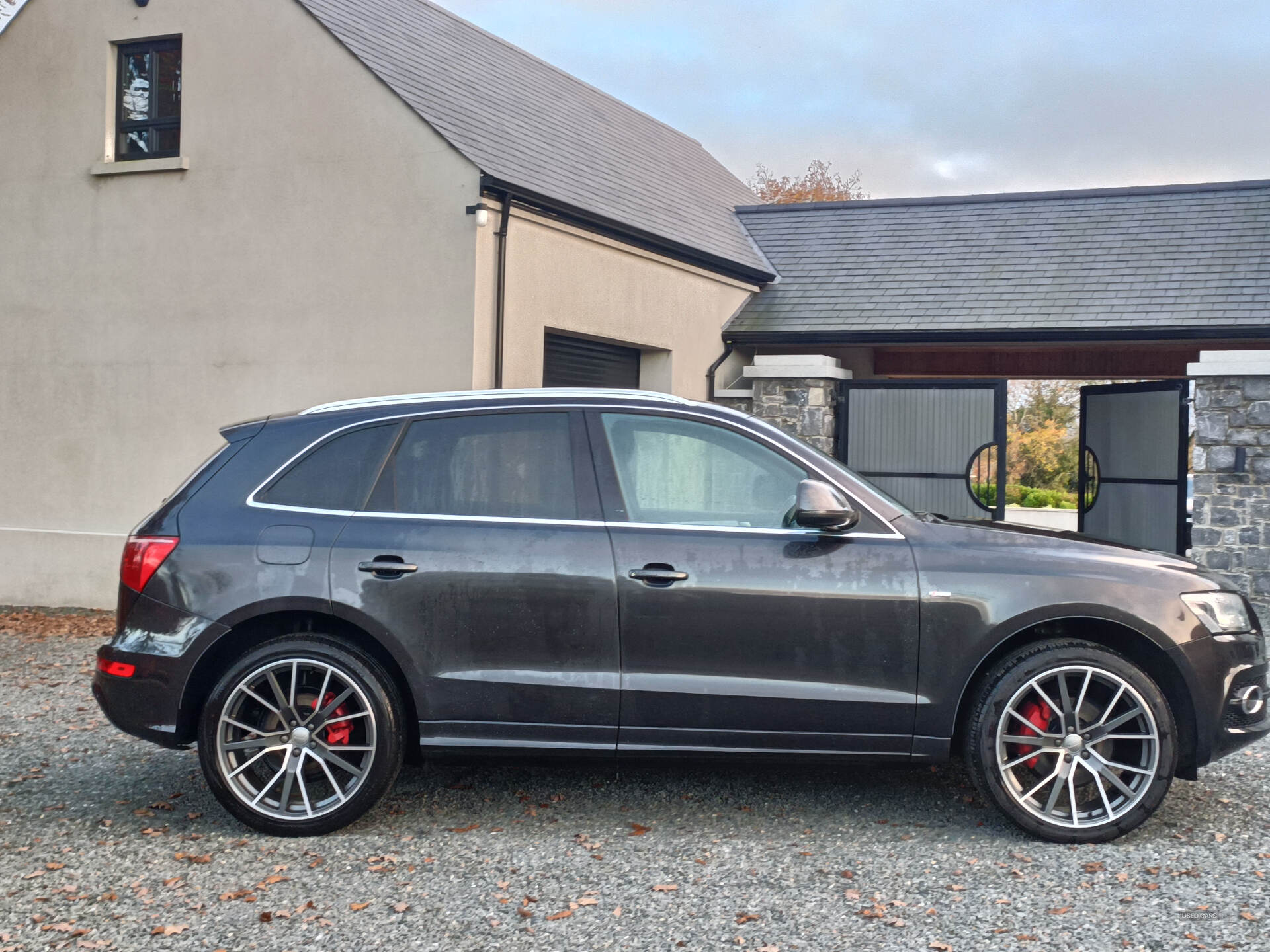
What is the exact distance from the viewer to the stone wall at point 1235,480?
11.5m

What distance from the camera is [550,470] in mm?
4867

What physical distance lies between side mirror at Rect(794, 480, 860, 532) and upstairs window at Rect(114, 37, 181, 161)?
9245 mm

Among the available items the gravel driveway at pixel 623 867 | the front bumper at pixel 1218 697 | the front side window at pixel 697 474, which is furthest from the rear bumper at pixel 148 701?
the front bumper at pixel 1218 697

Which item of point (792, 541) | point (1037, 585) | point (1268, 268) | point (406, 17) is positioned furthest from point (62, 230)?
point (1268, 268)

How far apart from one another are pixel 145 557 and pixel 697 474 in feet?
7.46

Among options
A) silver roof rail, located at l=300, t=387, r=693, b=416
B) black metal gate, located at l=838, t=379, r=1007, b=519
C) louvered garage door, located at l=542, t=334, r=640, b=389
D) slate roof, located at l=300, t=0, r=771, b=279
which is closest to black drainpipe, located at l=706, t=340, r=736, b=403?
slate roof, located at l=300, t=0, r=771, b=279

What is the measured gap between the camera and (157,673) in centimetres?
471

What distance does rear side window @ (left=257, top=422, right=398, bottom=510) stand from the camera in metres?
4.86

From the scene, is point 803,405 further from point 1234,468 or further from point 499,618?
point 499,618

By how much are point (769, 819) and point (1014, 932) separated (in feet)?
4.38

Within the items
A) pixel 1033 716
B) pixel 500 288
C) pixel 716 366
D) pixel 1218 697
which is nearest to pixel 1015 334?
pixel 716 366

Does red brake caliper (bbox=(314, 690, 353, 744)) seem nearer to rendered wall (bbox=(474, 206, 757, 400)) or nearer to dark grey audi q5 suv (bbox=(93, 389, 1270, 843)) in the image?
dark grey audi q5 suv (bbox=(93, 389, 1270, 843))

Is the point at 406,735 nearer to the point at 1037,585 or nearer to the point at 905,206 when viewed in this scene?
the point at 1037,585

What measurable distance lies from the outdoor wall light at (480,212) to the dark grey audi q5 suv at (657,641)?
18.2 feet
